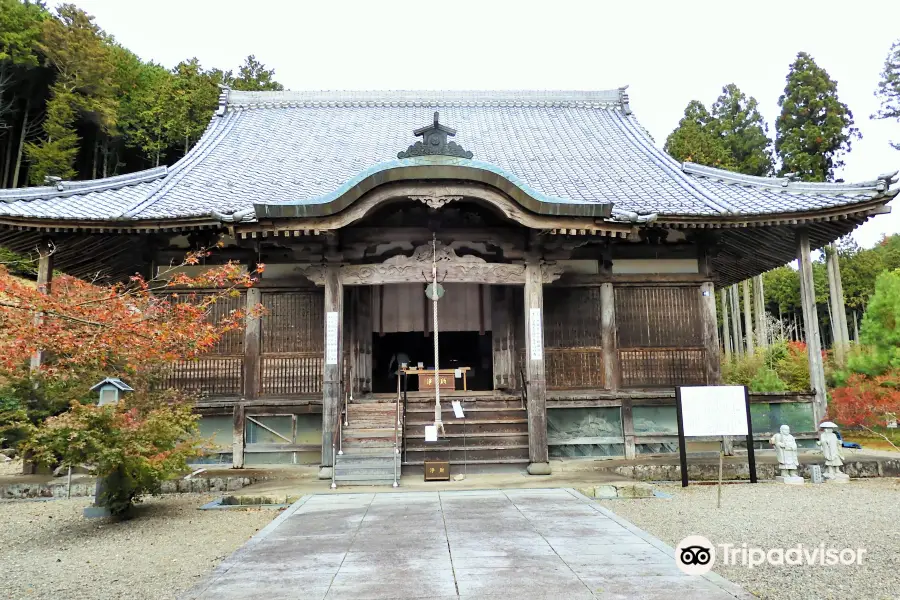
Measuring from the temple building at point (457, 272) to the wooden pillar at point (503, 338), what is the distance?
4cm

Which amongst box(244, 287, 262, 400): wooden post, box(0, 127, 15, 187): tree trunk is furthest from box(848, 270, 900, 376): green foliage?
box(0, 127, 15, 187): tree trunk

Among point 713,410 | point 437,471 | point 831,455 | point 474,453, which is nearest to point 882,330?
point 831,455

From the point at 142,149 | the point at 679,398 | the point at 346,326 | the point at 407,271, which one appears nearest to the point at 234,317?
the point at 346,326

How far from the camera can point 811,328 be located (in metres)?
10.6

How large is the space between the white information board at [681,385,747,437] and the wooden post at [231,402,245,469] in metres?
7.78

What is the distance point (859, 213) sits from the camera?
10398 mm

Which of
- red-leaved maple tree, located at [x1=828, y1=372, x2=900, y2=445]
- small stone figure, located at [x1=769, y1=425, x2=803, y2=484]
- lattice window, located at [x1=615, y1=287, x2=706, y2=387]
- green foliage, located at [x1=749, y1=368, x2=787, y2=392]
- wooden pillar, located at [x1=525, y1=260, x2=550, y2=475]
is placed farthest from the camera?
green foliage, located at [x1=749, y1=368, x2=787, y2=392]

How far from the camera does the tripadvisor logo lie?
16.0 feet

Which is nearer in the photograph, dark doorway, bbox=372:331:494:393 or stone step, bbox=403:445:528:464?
stone step, bbox=403:445:528:464

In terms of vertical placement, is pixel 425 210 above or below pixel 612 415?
above

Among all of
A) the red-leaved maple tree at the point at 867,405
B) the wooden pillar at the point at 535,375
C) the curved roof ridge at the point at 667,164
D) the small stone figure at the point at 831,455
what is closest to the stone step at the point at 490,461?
the wooden pillar at the point at 535,375

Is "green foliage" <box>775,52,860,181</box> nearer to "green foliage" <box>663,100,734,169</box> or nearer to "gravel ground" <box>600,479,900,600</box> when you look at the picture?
"green foliage" <box>663,100,734,169</box>

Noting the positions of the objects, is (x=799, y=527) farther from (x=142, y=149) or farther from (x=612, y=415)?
(x=142, y=149)

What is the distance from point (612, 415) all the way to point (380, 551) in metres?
7.36
